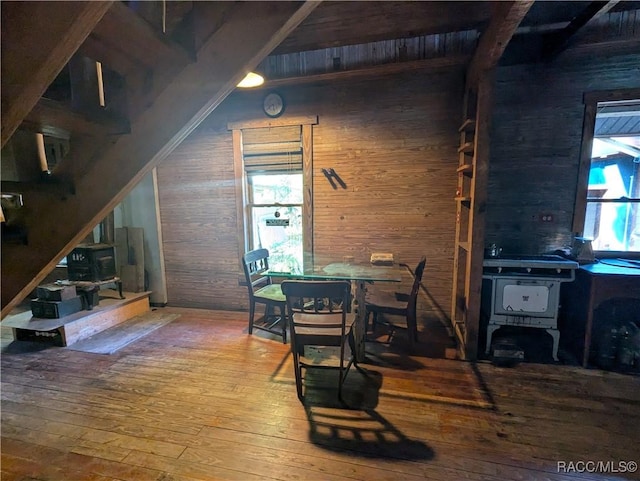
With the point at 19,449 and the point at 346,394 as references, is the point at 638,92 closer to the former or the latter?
the point at 346,394

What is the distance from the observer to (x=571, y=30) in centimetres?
242

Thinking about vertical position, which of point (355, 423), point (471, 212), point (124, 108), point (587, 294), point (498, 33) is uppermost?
point (498, 33)

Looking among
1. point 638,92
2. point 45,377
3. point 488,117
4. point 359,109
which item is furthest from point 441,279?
point 45,377

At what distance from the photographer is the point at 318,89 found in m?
3.38

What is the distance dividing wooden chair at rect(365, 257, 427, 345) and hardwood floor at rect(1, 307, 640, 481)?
29 centimetres

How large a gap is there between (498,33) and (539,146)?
53.5 inches

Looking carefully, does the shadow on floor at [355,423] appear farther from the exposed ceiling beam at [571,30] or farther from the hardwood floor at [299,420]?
the exposed ceiling beam at [571,30]

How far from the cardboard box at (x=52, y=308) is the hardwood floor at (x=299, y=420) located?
0.44m

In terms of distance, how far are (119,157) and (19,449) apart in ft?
6.23

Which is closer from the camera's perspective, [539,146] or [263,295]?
[539,146]

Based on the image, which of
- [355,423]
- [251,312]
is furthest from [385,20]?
[355,423]

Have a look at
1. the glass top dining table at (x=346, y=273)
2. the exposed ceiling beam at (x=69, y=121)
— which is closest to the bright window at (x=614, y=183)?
the glass top dining table at (x=346, y=273)

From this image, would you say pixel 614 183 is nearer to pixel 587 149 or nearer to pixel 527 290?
pixel 587 149

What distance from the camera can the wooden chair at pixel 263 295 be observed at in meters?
3.04
